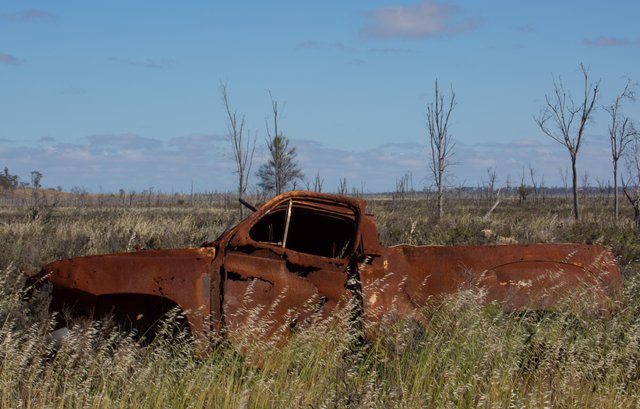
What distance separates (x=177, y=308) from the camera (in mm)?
5238

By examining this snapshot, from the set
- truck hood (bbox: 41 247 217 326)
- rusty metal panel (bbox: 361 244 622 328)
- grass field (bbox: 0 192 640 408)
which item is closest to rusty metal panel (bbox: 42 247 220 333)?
truck hood (bbox: 41 247 217 326)

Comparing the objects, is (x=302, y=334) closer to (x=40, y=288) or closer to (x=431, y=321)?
(x=431, y=321)

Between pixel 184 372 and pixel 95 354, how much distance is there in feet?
2.56

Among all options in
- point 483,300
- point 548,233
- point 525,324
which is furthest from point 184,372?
point 548,233

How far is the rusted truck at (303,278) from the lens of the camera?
5516 millimetres

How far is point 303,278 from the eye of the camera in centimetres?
577

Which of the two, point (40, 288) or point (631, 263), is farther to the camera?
point (631, 263)

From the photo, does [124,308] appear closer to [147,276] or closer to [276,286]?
A: [147,276]

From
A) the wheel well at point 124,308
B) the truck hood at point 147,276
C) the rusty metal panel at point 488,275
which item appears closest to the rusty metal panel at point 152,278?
the truck hood at point 147,276

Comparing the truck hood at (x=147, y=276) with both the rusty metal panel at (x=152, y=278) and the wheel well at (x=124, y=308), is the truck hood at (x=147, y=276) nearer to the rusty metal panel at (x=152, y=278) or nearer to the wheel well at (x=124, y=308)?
the rusty metal panel at (x=152, y=278)

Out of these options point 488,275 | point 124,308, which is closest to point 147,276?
point 124,308

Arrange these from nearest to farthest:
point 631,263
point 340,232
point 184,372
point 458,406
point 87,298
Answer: point 458,406 < point 184,372 < point 87,298 < point 340,232 < point 631,263

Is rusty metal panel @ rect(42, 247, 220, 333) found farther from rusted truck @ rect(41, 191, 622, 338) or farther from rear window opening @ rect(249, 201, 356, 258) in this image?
rear window opening @ rect(249, 201, 356, 258)

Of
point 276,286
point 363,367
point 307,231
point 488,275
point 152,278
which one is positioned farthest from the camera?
point 307,231
